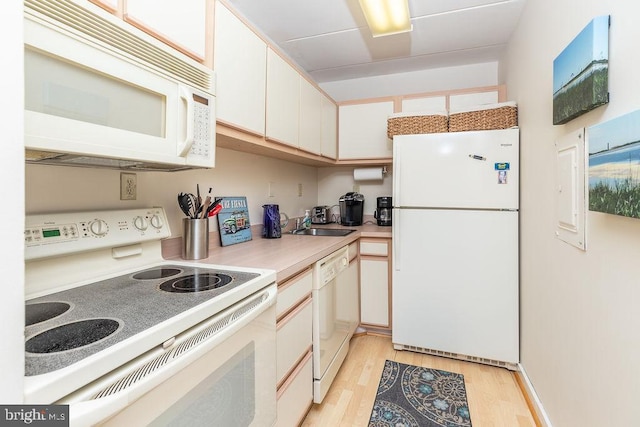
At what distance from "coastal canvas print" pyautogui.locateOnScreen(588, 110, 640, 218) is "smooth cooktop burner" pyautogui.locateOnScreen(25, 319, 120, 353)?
1.28 metres

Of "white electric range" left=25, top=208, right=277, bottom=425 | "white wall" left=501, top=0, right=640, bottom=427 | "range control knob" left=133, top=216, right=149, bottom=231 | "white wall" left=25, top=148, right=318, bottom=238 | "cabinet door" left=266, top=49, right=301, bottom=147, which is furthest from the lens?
Result: "cabinet door" left=266, top=49, right=301, bottom=147

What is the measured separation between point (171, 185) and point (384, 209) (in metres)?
1.84

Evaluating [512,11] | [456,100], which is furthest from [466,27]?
[456,100]

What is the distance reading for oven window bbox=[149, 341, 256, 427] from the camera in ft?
2.41

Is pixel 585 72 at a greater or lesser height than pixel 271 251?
greater

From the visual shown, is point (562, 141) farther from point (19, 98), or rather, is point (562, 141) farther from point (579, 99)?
point (19, 98)

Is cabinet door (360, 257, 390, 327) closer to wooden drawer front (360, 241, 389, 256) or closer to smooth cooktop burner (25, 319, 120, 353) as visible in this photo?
wooden drawer front (360, 241, 389, 256)

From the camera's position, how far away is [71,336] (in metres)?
0.63

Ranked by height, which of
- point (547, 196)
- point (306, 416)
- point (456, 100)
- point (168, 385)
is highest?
point (456, 100)

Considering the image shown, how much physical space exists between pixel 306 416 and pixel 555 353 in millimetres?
1246

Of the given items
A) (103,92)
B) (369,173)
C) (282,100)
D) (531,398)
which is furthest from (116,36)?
(531,398)

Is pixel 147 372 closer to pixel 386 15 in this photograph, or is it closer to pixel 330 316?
pixel 330 316

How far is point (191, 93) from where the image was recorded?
1069 millimetres

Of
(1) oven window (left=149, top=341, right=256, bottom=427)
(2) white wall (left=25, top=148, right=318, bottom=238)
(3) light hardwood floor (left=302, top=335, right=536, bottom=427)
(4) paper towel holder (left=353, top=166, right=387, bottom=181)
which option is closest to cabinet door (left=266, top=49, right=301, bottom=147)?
(2) white wall (left=25, top=148, right=318, bottom=238)
